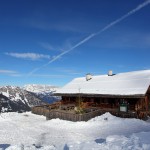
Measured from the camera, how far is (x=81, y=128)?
941 inches

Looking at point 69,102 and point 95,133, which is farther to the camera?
point 69,102

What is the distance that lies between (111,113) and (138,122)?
5.09m

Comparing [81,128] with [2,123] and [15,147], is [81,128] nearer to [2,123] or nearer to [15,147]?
[2,123]

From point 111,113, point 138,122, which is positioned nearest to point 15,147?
point 138,122

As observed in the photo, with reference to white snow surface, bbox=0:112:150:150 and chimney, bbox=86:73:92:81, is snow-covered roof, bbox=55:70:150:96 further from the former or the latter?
white snow surface, bbox=0:112:150:150

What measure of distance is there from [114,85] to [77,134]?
13880 millimetres

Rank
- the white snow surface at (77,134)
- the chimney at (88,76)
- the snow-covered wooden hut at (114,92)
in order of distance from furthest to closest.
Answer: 1. the chimney at (88,76)
2. the snow-covered wooden hut at (114,92)
3. the white snow surface at (77,134)

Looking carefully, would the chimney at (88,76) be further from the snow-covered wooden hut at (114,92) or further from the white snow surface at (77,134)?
the white snow surface at (77,134)

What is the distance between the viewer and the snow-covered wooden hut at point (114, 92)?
29.5 metres

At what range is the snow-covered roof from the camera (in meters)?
29.6

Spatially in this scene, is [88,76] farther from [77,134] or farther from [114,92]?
[77,134]

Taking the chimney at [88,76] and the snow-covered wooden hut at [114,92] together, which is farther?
the chimney at [88,76]

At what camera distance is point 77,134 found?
21.3 m

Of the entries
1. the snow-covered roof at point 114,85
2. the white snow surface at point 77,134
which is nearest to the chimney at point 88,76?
the snow-covered roof at point 114,85
